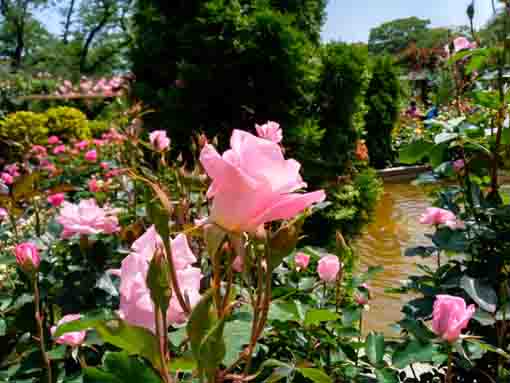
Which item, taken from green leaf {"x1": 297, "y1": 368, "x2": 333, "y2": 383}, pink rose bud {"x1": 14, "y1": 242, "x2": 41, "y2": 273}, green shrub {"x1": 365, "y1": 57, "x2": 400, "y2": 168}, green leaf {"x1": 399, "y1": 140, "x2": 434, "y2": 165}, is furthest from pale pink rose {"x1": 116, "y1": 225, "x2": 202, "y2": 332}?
green shrub {"x1": 365, "y1": 57, "x2": 400, "y2": 168}

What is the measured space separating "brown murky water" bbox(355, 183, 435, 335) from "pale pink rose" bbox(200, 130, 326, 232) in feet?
5.80

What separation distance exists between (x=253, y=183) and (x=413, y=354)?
0.62m

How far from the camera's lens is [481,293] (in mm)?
1007

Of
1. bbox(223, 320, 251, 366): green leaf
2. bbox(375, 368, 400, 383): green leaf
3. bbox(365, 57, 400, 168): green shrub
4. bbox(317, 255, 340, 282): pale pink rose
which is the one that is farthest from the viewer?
bbox(365, 57, 400, 168): green shrub

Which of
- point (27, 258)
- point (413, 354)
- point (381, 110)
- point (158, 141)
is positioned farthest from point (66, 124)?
point (413, 354)

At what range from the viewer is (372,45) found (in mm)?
62812

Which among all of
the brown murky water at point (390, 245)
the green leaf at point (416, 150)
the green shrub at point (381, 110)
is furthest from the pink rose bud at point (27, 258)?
the green shrub at point (381, 110)

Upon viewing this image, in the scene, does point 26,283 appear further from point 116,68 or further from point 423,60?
point 116,68

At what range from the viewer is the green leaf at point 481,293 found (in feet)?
3.22

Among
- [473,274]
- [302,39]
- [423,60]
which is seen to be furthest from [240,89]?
[423,60]

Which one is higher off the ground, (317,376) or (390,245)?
(317,376)

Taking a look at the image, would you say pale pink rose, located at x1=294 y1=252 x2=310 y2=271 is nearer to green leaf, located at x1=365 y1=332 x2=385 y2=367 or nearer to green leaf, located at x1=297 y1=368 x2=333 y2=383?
green leaf, located at x1=365 y1=332 x2=385 y2=367

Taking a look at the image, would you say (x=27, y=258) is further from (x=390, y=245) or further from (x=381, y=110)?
(x=381, y=110)

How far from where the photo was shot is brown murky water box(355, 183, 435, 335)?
296cm
